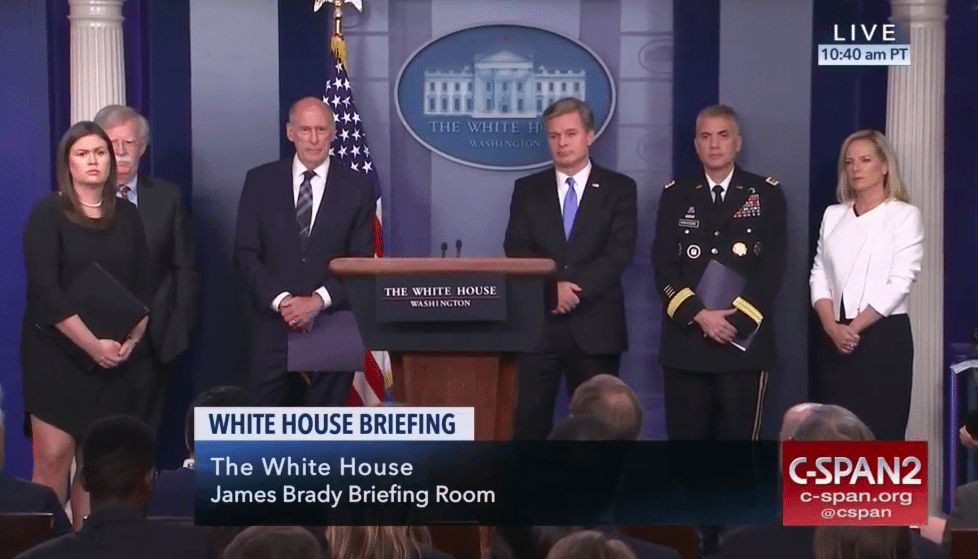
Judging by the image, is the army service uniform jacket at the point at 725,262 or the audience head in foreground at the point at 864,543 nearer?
the audience head in foreground at the point at 864,543

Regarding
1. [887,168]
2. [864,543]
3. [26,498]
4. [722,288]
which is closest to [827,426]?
[864,543]

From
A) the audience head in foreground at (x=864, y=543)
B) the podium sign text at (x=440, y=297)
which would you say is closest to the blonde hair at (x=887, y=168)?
the podium sign text at (x=440, y=297)

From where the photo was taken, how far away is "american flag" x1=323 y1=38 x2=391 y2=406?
6.68m

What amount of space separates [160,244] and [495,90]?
64.8 inches

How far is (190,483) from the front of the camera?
435cm

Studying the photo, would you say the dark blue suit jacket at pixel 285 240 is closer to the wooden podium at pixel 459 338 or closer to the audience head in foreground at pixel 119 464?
the wooden podium at pixel 459 338

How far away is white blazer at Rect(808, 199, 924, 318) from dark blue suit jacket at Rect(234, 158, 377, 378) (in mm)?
1828

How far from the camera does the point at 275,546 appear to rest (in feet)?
11.0

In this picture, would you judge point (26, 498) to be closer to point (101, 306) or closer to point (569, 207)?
point (101, 306)

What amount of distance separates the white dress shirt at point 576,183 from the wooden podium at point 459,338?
1.45 meters

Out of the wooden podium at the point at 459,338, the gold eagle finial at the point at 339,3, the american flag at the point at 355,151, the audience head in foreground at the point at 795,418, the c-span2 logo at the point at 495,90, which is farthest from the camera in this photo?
the c-span2 logo at the point at 495,90

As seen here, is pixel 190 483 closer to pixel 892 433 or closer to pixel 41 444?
pixel 41 444

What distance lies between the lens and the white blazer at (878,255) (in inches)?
250

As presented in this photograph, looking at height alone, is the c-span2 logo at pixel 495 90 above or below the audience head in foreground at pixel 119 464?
above
